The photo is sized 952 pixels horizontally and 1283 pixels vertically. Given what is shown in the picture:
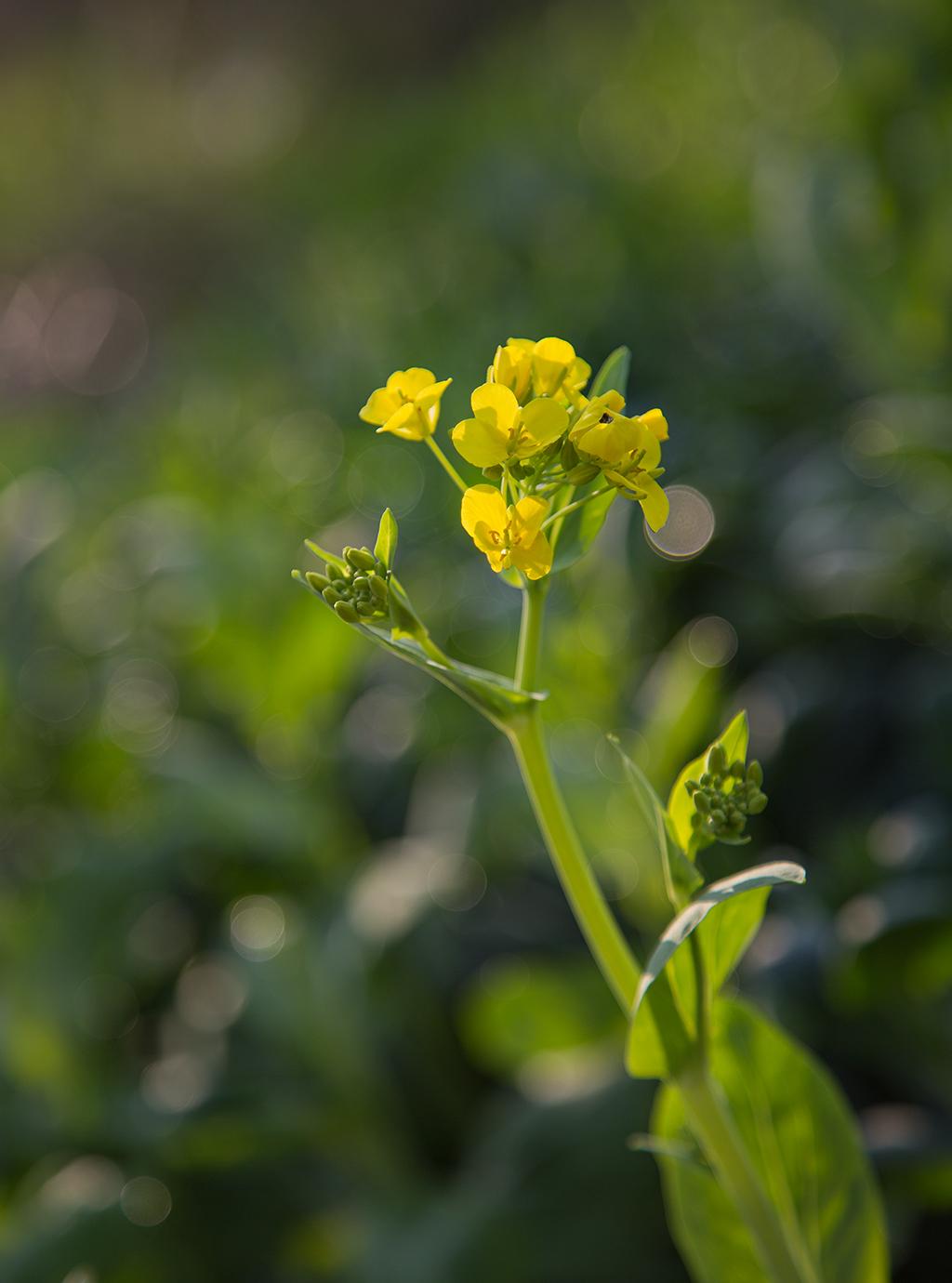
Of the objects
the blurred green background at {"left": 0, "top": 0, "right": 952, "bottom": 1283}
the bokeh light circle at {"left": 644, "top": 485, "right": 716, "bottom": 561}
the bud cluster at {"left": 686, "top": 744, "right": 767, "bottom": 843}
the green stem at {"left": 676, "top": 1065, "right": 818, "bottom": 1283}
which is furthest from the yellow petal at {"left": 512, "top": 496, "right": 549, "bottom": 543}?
the bokeh light circle at {"left": 644, "top": 485, "right": 716, "bottom": 561}

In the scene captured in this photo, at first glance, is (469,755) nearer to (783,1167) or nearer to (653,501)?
(783,1167)

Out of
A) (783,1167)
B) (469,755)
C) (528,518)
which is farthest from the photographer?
(469,755)

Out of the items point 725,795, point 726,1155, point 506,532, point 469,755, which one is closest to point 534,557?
point 506,532

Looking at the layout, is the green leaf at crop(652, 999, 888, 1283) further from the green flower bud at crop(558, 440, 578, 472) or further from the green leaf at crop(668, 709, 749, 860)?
the green flower bud at crop(558, 440, 578, 472)

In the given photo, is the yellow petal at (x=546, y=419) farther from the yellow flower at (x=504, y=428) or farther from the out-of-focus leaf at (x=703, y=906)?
the out-of-focus leaf at (x=703, y=906)

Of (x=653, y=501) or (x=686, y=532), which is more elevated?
(x=653, y=501)

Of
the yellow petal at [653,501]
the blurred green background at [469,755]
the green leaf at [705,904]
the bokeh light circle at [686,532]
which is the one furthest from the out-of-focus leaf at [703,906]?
the bokeh light circle at [686,532]
